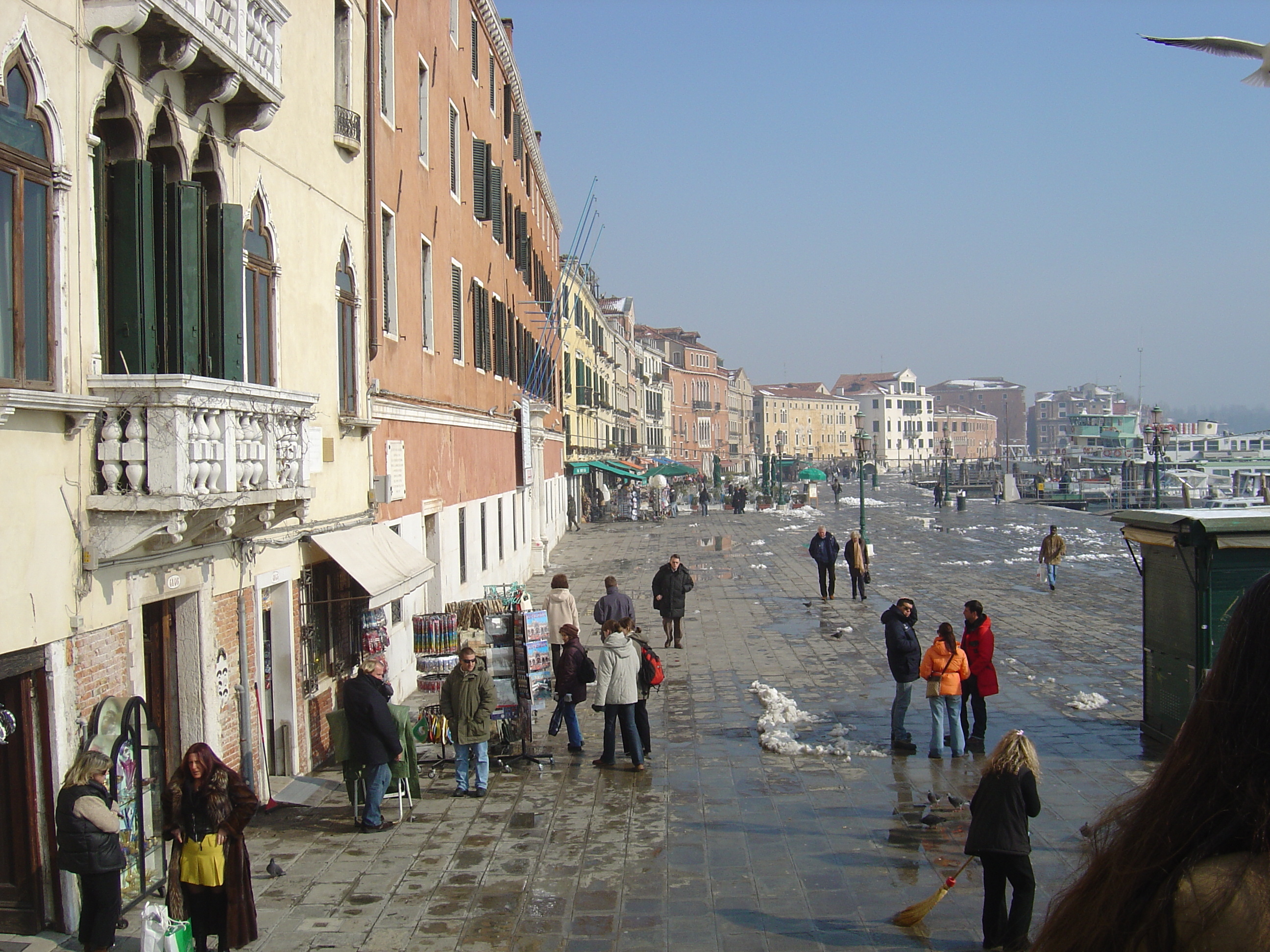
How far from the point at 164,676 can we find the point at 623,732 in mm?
4234

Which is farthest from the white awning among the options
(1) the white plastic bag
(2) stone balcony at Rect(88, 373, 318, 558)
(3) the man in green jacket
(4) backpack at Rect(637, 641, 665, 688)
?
(1) the white plastic bag

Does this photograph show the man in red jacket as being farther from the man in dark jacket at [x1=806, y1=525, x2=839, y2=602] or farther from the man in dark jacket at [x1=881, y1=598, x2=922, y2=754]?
the man in dark jacket at [x1=806, y1=525, x2=839, y2=602]

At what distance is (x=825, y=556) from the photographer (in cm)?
2248

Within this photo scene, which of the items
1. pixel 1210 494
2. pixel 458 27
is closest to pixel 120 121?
pixel 458 27

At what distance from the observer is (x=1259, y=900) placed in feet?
5.10

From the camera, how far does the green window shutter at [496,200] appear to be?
873 inches

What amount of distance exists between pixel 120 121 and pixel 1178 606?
9.74 meters

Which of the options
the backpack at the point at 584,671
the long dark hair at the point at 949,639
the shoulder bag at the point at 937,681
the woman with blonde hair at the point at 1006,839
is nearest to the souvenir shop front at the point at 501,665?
the backpack at the point at 584,671

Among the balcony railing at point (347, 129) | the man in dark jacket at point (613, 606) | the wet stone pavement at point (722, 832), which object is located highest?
the balcony railing at point (347, 129)

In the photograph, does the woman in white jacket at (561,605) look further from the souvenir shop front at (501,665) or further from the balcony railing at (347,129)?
the balcony railing at (347,129)

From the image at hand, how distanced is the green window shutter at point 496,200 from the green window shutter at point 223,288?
1390 cm

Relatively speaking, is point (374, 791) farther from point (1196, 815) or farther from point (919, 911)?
point (1196, 815)

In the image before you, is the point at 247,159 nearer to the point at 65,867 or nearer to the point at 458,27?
the point at 65,867

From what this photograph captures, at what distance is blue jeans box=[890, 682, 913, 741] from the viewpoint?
36.5 ft
